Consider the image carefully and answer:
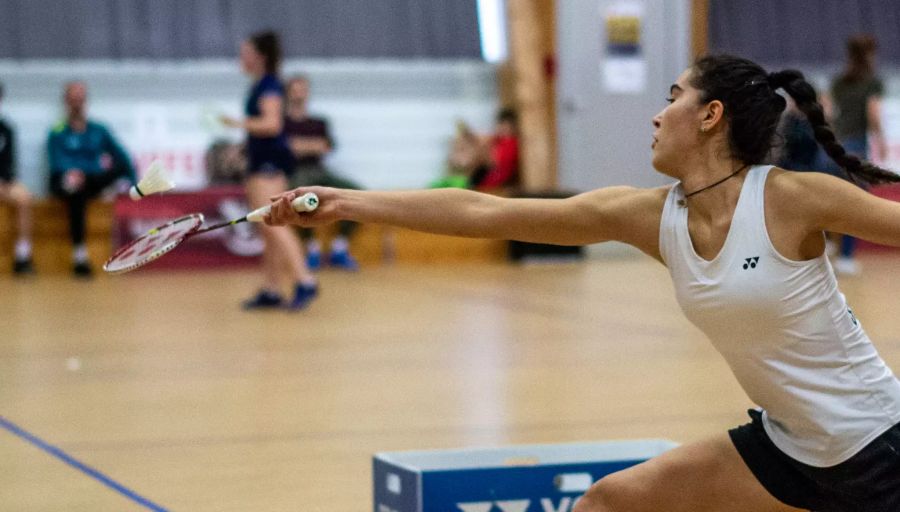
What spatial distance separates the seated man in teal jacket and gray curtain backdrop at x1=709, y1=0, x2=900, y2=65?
6521 millimetres

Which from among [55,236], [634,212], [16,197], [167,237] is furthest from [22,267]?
[634,212]

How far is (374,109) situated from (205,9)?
2.02 metres

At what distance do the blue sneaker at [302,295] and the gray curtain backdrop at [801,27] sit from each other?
7128mm

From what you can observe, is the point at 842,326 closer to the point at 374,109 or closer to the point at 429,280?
the point at 429,280

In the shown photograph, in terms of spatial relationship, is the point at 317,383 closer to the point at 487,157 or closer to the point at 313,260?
the point at 313,260

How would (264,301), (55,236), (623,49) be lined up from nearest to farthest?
(264,301), (55,236), (623,49)

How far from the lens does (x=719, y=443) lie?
298cm

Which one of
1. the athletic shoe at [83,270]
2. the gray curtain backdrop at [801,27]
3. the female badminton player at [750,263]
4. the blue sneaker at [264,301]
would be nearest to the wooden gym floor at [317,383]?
the blue sneaker at [264,301]

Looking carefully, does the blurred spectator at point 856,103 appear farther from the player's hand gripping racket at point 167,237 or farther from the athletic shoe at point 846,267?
the player's hand gripping racket at point 167,237

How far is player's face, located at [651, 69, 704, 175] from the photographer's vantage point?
2.90 meters

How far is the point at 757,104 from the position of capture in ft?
9.45

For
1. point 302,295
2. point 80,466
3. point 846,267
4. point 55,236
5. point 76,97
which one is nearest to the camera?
point 80,466

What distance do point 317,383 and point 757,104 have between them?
364 centimetres

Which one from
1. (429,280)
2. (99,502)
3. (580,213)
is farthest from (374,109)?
(580,213)
